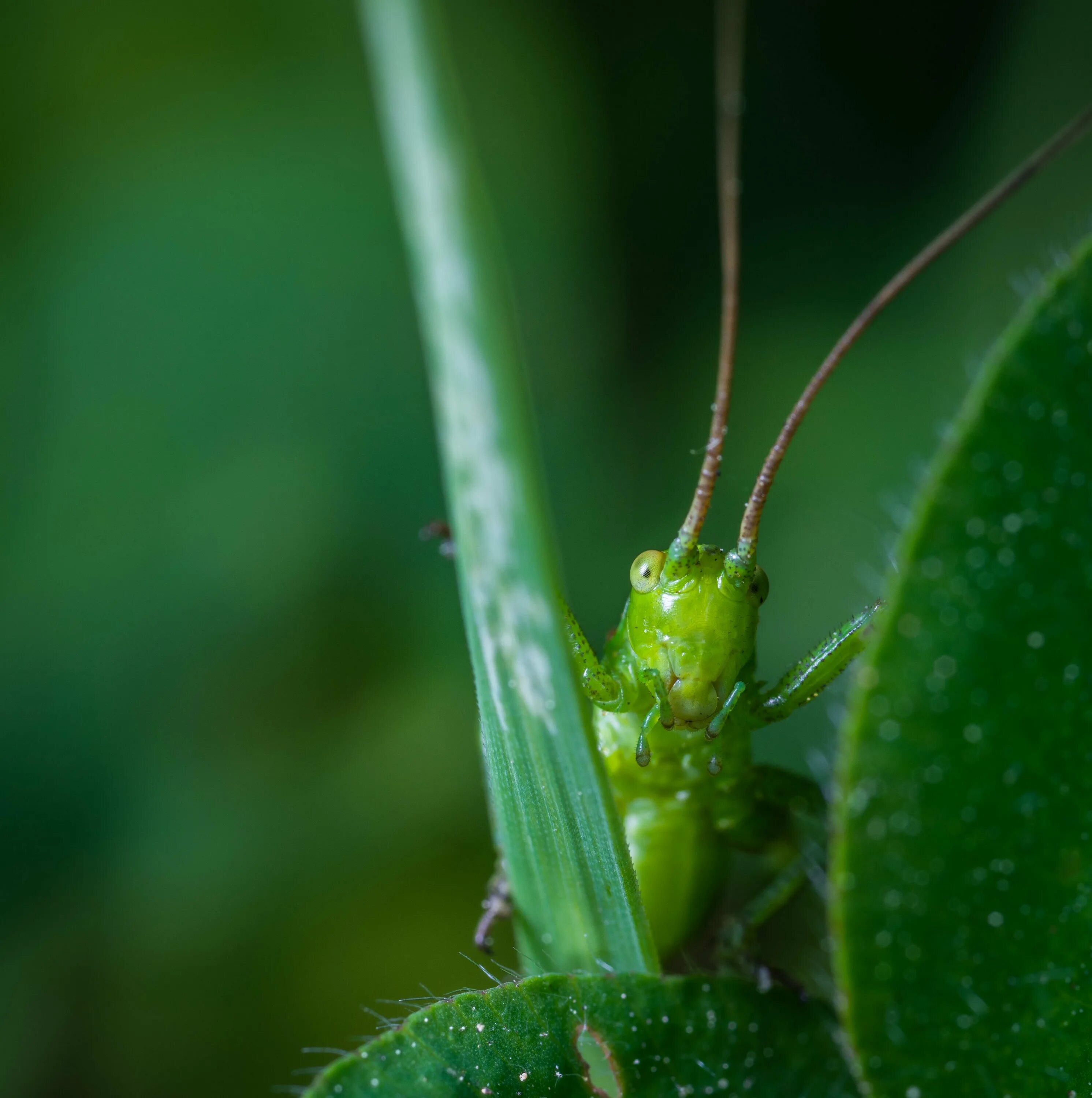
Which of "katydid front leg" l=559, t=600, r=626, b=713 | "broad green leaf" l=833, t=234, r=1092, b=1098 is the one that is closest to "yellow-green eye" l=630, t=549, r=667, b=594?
"katydid front leg" l=559, t=600, r=626, b=713

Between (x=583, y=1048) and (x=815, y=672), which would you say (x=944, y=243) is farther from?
(x=583, y=1048)

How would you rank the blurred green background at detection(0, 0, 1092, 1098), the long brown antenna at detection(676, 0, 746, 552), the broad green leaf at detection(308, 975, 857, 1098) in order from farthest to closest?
the blurred green background at detection(0, 0, 1092, 1098) < the long brown antenna at detection(676, 0, 746, 552) < the broad green leaf at detection(308, 975, 857, 1098)

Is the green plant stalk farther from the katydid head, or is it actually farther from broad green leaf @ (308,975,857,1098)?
the katydid head

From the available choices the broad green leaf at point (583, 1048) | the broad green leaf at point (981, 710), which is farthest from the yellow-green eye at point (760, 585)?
the broad green leaf at point (981, 710)

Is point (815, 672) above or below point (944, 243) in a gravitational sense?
below

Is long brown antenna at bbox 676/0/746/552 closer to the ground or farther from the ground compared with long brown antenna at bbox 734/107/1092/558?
farther from the ground

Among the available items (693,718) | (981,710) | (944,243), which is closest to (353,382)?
(693,718)
